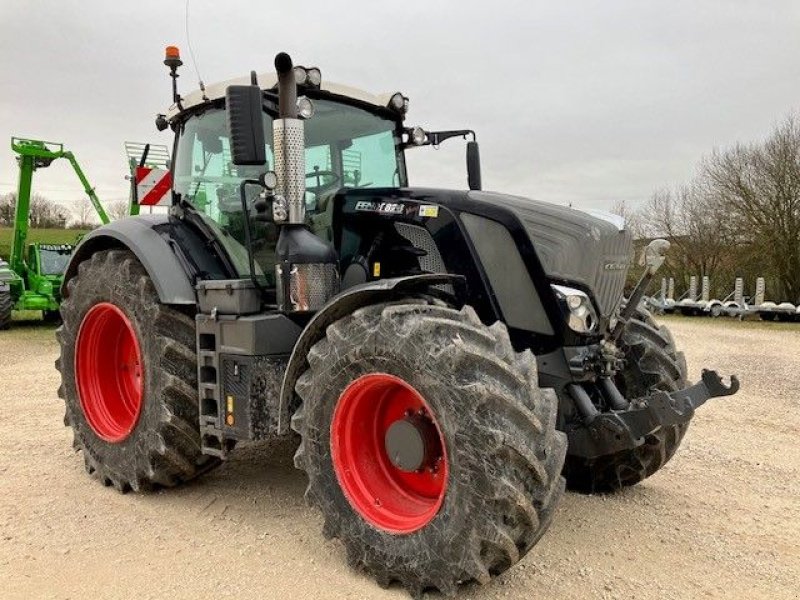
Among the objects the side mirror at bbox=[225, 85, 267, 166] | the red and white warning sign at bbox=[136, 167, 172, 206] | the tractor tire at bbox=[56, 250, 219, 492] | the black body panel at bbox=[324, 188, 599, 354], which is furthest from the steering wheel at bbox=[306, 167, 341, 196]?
the red and white warning sign at bbox=[136, 167, 172, 206]

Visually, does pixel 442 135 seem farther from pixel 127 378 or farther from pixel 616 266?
pixel 127 378

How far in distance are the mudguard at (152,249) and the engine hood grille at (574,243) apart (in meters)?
1.76

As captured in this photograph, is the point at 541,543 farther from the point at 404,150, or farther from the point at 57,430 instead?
the point at 57,430

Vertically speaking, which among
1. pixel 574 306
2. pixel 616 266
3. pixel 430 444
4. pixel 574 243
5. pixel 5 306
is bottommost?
pixel 430 444

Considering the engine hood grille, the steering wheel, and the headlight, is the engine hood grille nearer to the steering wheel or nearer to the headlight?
the headlight

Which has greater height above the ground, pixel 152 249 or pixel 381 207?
pixel 381 207

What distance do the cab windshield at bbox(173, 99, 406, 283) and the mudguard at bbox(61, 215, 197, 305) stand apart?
0.30m

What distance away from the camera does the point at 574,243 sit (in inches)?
137

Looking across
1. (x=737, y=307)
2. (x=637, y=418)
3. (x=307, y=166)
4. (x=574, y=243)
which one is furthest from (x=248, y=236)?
(x=737, y=307)

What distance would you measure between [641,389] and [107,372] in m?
3.57

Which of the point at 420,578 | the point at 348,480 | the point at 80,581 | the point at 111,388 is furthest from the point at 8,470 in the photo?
the point at 420,578

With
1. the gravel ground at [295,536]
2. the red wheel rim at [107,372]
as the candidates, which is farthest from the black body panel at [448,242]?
the red wheel rim at [107,372]

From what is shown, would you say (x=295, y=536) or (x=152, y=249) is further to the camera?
(x=152, y=249)

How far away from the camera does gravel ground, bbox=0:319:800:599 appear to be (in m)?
3.10
